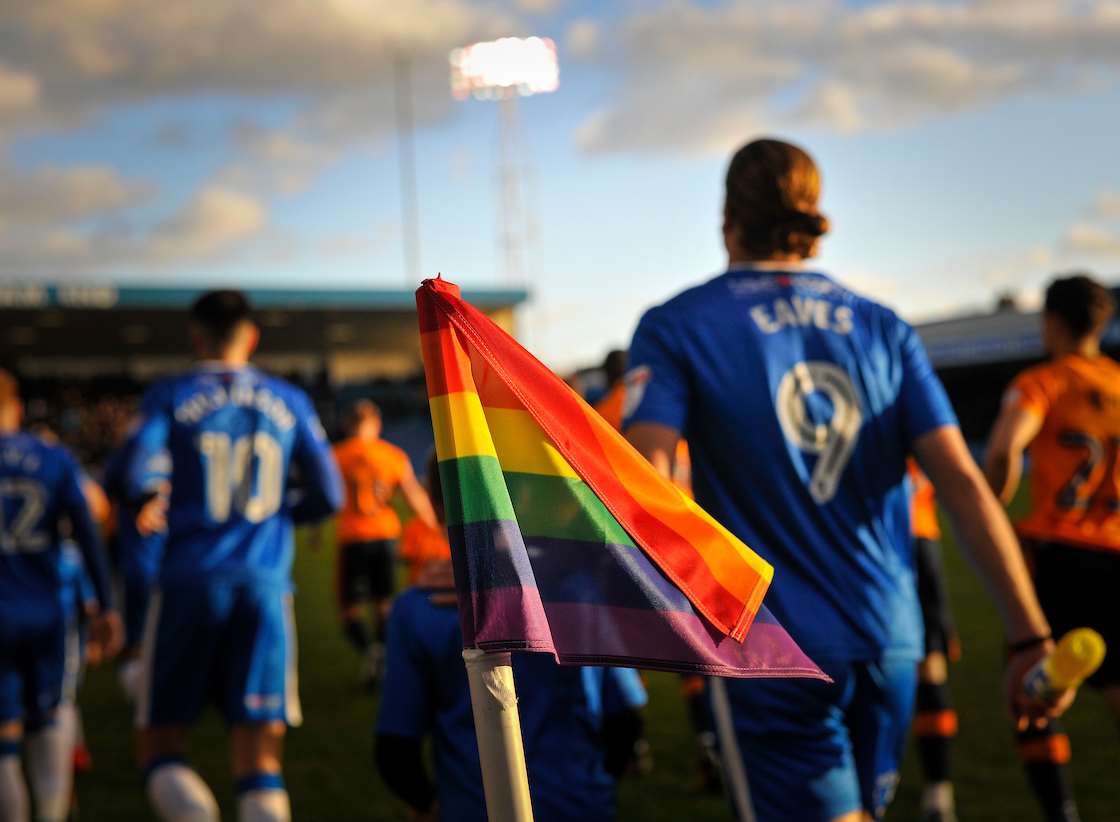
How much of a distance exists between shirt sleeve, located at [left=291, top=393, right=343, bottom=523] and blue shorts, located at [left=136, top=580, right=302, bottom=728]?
13.0 inches

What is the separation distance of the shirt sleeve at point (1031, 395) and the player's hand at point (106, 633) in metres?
3.33

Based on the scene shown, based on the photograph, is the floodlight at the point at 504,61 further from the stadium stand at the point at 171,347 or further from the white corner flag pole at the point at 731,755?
the white corner flag pole at the point at 731,755

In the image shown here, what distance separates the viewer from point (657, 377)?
219cm

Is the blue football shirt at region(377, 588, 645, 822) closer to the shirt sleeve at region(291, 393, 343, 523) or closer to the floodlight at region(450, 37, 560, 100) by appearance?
the shirt sleeve at region(291, 393, 343, 523)

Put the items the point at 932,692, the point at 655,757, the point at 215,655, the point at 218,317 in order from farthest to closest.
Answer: the point at 655,757
the point at 932,692
the point at 218,317
the point at 215,655

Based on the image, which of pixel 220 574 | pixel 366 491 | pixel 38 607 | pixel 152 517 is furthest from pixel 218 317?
pixel 366 491

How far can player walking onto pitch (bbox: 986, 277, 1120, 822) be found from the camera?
12.1 ft

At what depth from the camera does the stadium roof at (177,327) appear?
3041 centimetres

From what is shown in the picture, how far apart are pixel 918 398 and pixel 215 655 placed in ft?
7.95

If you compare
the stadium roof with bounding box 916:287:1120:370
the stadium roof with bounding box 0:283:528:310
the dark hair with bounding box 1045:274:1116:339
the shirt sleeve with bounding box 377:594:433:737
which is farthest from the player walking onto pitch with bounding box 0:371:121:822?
the stadium roof with bounding box 916:287:1120:370

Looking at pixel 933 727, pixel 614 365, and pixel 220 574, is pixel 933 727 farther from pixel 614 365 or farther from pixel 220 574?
pixel 220 574

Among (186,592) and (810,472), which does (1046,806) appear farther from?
(186,592)

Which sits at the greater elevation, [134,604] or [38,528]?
[38,528]

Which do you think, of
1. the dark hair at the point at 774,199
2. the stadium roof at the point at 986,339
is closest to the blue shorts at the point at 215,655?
the dark hair at the point at 774,199
